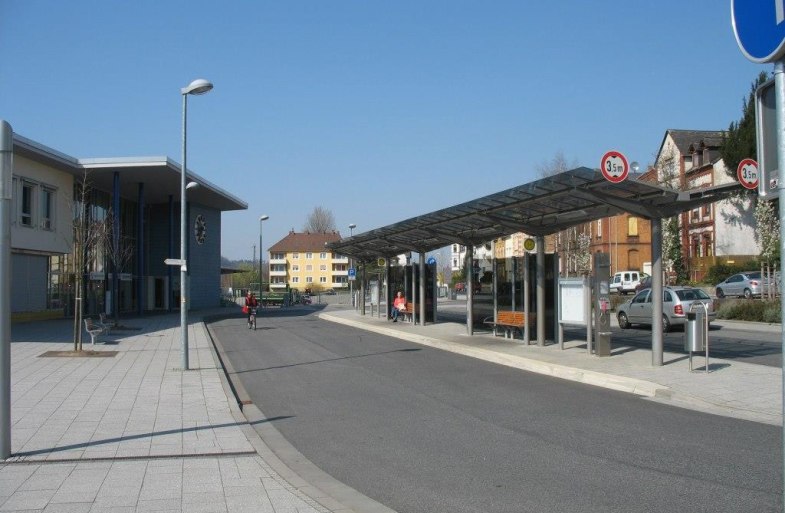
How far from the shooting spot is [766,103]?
3324 mm

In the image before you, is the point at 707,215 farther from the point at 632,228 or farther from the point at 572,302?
the point at 572,302

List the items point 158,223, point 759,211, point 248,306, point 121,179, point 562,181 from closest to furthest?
point 562,181 → point 248,306 → point 759,211 → point 121,179 → point 158,223

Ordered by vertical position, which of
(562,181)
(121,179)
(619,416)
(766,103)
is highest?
(121,179)

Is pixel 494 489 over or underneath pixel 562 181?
underneath

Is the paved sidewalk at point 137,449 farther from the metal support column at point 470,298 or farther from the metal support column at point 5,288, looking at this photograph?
the metal support column at point 470,298

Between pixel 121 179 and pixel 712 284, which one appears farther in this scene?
pixel 712 284

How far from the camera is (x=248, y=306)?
1160 inches

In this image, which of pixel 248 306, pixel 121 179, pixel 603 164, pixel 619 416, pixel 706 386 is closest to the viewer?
pixel 619 416

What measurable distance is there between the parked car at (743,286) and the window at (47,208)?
33999mm

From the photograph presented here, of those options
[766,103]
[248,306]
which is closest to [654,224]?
[766,103]

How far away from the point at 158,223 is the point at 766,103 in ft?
167

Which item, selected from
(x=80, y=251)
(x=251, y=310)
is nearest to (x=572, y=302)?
(x=80, y=251)

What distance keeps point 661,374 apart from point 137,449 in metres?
9.53

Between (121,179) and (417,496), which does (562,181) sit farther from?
(121,179)
